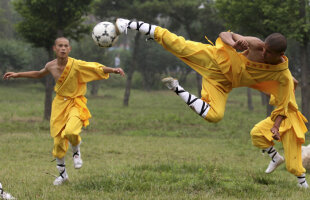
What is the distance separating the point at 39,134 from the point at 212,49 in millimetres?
9597

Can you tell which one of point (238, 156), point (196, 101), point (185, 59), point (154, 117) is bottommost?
point (154, 117)

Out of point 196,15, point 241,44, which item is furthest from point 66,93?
point 196,15

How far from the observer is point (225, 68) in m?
6.81

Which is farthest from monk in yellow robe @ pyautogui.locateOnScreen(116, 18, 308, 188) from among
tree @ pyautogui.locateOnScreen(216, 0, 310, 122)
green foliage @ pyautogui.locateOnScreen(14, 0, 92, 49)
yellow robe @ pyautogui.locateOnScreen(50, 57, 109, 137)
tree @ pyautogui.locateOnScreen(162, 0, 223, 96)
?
tree @ pyautogui.locateOnScreen(162, 0, 223, 96)

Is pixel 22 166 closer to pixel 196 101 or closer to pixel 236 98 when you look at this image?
pixel 196 101

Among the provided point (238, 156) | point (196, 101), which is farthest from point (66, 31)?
point (196, 101)

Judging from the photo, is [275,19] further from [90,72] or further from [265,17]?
[90,72]

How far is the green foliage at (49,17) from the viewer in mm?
17141

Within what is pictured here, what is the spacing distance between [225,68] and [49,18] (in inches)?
473

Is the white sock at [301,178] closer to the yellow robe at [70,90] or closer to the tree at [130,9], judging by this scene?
the yellow robe at [70,90]

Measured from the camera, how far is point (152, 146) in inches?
535

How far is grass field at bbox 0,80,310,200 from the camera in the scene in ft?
22.2

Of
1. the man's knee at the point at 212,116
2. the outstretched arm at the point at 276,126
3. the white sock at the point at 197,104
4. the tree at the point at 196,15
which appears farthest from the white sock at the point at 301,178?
the tree at the point at 196,15

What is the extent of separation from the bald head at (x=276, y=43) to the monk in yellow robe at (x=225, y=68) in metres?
0.07
